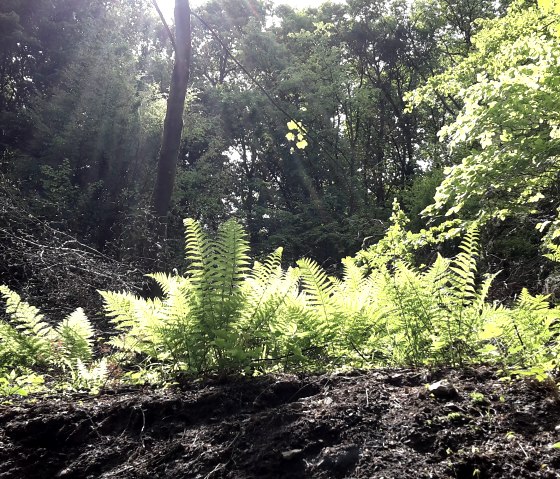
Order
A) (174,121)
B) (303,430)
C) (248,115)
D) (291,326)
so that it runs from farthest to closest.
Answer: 1. (248,115)
2. (174,121)
3. (291,326)
4. (303,430)

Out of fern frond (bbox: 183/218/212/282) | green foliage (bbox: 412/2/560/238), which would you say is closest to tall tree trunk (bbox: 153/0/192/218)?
green foliage (bbox: 412/2/560/238)

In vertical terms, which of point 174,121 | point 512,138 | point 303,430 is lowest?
point 303,430

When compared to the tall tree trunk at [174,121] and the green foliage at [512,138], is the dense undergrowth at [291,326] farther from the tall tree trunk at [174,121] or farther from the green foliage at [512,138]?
the tall tree trunk at [174,121]

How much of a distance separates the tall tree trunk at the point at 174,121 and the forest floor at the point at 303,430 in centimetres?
567

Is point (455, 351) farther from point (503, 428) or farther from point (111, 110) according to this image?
point (111, 110)

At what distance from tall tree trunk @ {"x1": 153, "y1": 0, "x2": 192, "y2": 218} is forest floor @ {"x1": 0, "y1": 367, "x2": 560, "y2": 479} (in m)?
5.67

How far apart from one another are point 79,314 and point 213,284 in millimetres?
1550

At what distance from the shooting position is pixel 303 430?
64.5 inches

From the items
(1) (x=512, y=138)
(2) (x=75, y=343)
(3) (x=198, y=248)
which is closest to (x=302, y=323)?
(3) (x=198, y=248)

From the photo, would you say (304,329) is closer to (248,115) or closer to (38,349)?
(38,349)

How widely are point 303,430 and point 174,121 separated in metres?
6.67

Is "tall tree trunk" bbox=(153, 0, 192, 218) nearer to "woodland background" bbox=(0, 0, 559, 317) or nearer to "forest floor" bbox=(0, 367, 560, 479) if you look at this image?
"forest floor" bbox=(0, 367, 560, 479)

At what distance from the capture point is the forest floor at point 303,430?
141cm

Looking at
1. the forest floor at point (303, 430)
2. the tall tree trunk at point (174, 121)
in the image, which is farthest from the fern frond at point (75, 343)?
the tall tree trunk at point (174, 121)
